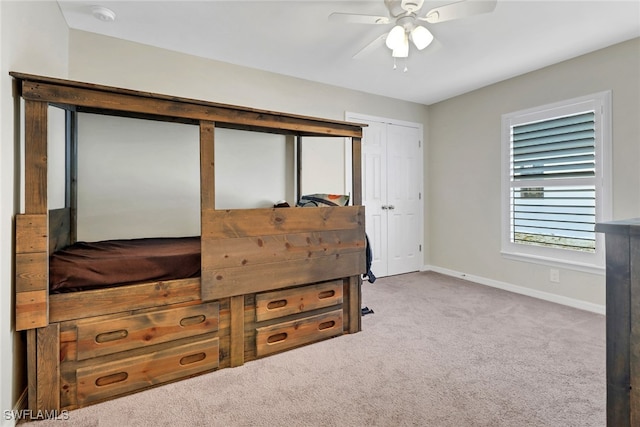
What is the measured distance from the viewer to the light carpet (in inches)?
63.1

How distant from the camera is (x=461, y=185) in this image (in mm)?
4375

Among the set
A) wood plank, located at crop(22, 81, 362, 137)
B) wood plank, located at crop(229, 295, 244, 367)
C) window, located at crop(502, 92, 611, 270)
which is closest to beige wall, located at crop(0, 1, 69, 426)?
wood plank, located at crop(22, 81, 362, 137)

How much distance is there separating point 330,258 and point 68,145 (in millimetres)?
2258

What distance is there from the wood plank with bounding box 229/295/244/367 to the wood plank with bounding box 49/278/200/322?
25 centimetres

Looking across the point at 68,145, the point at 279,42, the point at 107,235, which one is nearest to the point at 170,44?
the point at 279,42

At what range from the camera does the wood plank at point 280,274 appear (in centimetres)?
203

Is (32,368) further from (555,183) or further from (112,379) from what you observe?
(555,183)

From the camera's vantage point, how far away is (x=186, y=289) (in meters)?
1.96

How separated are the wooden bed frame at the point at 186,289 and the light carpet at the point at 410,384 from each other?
5.3 inches

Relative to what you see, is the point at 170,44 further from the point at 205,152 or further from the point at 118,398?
the point at 118,398

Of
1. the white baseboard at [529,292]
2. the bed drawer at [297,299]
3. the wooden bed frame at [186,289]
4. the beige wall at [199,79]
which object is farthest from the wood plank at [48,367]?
the white baseboard at [529,292]

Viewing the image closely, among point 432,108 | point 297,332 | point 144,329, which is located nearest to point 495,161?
point 432,108

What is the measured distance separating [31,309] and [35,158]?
2.41 feet

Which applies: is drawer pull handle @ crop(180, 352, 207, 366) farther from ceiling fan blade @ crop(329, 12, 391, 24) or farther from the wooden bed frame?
ceiling fan blade @ crop(329, 12, 391, 24)
